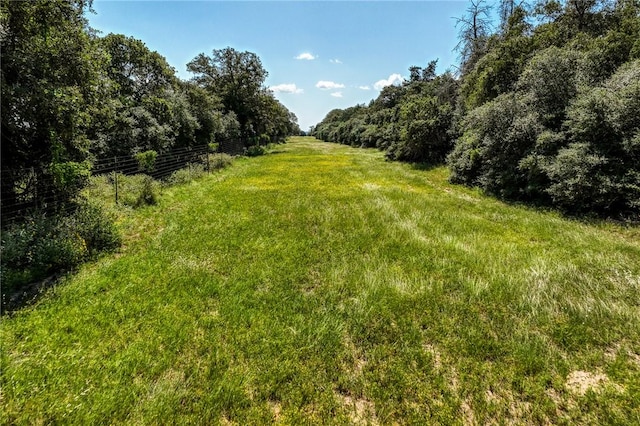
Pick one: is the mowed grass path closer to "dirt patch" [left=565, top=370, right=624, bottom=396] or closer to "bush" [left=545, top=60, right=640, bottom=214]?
"dirt patch" [left=565, top=370, right=624, bottom=396]

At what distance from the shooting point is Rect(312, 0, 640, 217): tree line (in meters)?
7.70

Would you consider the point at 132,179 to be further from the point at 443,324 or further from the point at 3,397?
the point at 443,324

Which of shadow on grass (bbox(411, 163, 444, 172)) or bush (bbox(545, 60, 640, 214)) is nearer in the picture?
bush (bbox(545, 60, 640, 214))

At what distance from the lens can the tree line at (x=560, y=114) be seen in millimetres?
7699

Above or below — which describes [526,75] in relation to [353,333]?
above

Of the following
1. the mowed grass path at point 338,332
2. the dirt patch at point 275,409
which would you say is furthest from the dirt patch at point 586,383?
the dirt patch at point 275,409

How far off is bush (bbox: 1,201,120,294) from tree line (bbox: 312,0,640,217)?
39.2 feet

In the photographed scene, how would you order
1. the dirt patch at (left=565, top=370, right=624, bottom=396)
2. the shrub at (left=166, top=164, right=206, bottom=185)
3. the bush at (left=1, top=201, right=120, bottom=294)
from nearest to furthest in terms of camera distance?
the dirt patch at (left=565, top=370, right=624, bottom=396) → the bush at (left=1, top=201, right=120, bottom=294) → the shrub at (left=166, top=164, right=206, bottom=185)

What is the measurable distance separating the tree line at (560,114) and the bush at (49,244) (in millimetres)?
11945

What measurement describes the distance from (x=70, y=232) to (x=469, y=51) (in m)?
25.3

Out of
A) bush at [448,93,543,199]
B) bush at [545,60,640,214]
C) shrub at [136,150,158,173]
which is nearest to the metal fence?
shrub at [136,150,158,173]

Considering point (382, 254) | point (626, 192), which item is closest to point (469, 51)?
point (626, 192)

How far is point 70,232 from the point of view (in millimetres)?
5434

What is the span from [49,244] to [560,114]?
14626 millimetres
